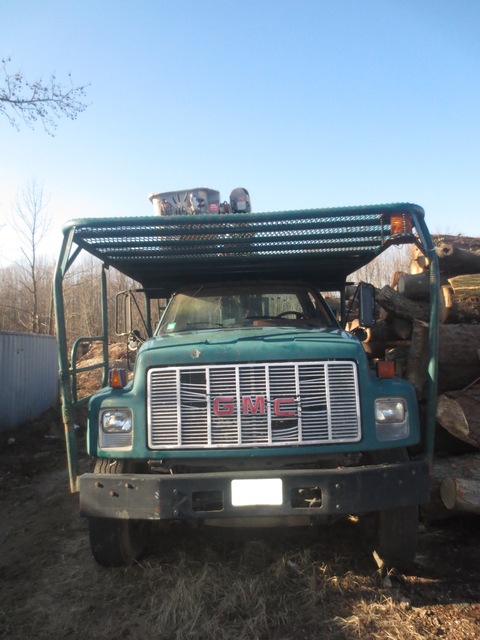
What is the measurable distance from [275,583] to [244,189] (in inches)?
136

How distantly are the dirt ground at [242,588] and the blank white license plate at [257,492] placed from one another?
0.66 m

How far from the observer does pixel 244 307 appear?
4.89m

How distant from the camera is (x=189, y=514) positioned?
3.12m

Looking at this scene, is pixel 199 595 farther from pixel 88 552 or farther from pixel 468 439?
pixel 468 439

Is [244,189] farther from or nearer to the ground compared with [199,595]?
farther from the ground

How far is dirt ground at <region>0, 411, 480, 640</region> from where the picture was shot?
116 inches

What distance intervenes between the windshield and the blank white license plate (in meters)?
1.77

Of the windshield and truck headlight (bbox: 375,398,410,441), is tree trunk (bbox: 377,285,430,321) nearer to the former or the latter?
the windshield

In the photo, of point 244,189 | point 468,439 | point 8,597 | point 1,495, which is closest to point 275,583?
point 8,597

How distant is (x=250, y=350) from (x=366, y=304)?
170 centimetres

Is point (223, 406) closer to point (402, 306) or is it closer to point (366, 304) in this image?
point (366, 304)

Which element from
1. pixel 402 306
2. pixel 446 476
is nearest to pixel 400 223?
pixel 446 476

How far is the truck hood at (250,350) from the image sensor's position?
3355 millimetres

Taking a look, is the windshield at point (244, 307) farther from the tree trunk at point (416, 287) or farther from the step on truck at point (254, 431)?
the tree trunk at point (416, 287)
